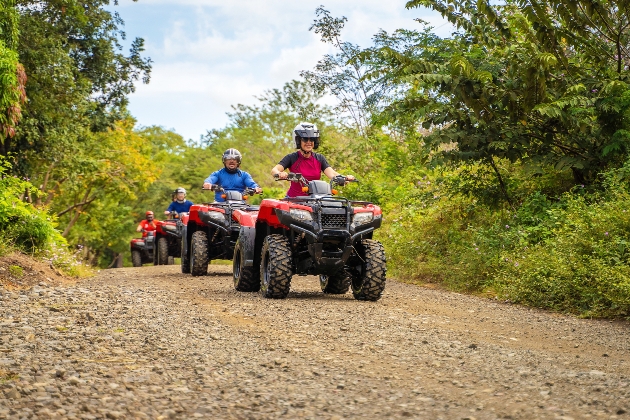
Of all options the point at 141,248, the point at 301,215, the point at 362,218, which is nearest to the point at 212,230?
the point at 301,215

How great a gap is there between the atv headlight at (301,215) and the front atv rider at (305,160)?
121cm

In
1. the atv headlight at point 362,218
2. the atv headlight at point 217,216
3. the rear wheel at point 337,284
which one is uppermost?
the atv headlight at point 217,216

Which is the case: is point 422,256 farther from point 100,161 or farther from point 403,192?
point 100,161

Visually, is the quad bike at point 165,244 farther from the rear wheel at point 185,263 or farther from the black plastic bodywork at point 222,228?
the black plastic bodywork at point 222,228

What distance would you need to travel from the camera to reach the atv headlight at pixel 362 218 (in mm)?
9938

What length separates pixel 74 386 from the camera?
5043 millimetres

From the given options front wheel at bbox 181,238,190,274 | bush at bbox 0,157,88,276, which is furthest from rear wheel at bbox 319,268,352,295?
bush at bbox 0,157,88,276

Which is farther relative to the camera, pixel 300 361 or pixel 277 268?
pixel 277 268

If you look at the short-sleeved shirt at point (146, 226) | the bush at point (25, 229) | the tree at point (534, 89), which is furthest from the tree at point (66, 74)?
the tree at point (534, 89)

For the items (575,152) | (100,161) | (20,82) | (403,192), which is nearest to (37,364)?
(575,152)

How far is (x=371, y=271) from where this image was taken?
1001 cm

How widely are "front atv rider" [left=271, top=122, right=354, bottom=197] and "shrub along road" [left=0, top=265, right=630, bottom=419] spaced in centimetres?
194

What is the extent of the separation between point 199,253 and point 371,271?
Result: 5509mm

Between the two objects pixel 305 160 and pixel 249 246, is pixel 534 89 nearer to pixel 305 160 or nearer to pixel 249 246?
pixel 305 160
